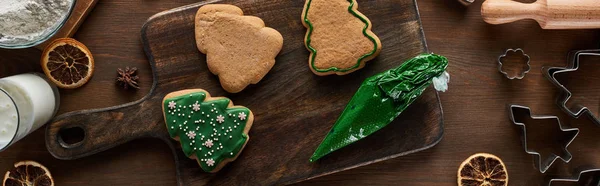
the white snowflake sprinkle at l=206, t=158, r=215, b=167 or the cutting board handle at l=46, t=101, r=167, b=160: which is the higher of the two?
the cutting board handle at l=46, t=101, r=167, b=160

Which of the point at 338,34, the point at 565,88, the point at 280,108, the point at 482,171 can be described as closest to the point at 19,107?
the point at 280,108

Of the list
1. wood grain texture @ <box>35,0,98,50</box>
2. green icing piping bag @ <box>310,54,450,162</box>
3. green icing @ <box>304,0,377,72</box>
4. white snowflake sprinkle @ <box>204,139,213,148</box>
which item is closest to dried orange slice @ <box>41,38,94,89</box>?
wood grain texture @ <box>35,0,98,50</box>

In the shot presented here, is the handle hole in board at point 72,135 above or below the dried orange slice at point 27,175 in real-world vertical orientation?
above

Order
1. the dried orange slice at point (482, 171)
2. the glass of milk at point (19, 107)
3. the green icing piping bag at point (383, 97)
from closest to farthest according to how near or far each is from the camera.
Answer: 1. the glass of milk at point (19, 107)
2. the green icing piping bag at point (383, 97)
3. the dried orange slice at point (482, 171)

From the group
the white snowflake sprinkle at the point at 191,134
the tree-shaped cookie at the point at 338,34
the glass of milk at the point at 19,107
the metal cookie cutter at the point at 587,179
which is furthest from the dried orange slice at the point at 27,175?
the metal cookie cutter at the point at 587,179

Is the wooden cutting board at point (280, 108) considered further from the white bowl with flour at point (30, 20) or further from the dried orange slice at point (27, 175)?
the white bowl with flour at point (30, 20)

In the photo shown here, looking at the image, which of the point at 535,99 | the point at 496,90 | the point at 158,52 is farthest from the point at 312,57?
the point at 535,99

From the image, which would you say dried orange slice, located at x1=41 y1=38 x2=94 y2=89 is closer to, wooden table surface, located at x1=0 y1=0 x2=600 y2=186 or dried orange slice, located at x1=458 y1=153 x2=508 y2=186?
wooden table surface, located at x1=0 y1=0 x2=600 y2=186
